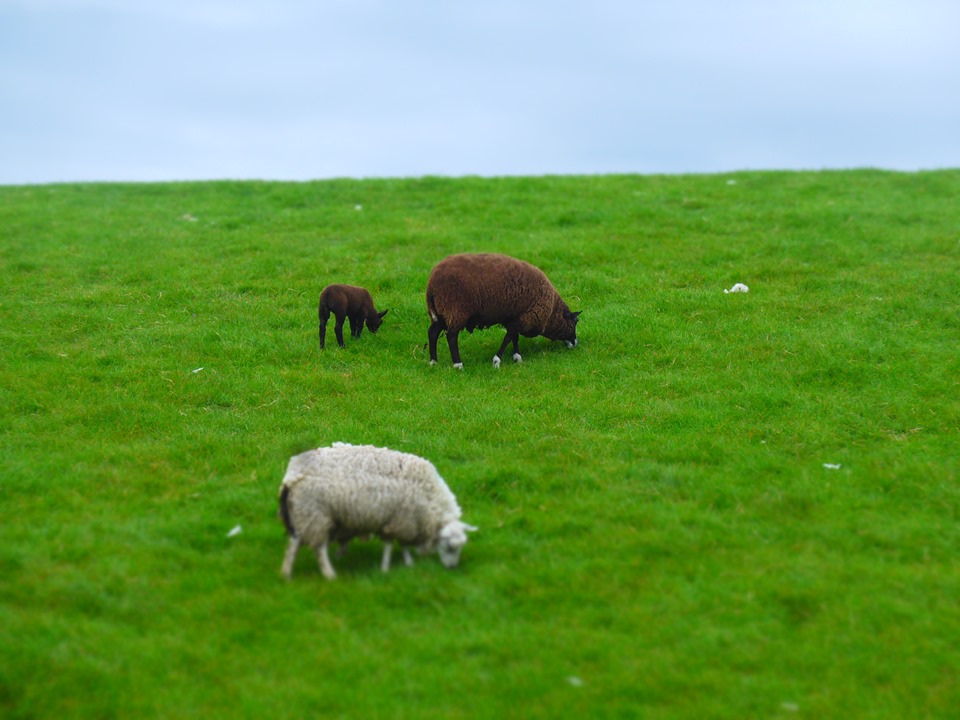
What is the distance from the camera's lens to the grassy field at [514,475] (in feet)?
20.8

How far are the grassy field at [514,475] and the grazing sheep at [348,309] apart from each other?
0.94 feet

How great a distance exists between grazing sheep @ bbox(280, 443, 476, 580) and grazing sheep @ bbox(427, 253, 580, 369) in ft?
17.6

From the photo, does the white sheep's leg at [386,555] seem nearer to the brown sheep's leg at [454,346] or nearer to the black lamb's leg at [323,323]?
the brown sheep's leg at [454,346]

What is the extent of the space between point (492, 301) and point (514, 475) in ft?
13.8

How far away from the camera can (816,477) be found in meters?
9.48

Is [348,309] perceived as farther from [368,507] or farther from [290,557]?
[290,557]

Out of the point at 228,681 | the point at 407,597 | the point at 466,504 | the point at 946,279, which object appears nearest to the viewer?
the point at 228,681

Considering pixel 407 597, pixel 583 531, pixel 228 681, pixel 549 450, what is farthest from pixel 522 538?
pixel 228 681

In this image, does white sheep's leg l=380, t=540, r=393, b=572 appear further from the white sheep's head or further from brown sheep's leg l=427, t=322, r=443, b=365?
brown sheep's leg l=427, t=322, r=443, b=365

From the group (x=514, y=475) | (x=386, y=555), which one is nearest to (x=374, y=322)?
(x=514, y=475)

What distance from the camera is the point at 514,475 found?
31.6ft

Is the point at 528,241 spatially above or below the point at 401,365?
above

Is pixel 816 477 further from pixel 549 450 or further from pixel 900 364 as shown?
pixel 900 364

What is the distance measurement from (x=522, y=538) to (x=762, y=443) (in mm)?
3476
